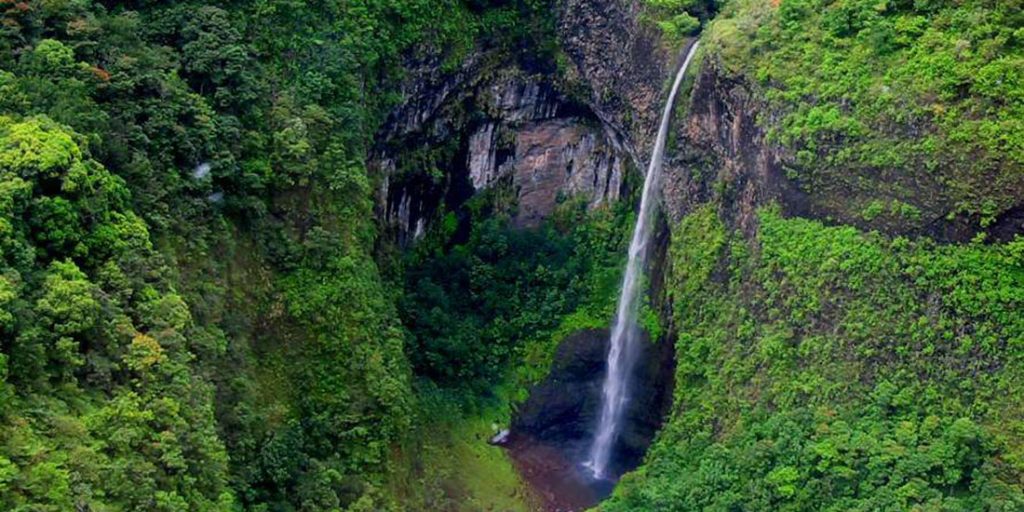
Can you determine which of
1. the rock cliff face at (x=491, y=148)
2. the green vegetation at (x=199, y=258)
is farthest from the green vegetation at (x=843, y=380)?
the rock cliff face at (x=491, y=148)

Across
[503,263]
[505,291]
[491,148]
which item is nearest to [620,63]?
[491,148]

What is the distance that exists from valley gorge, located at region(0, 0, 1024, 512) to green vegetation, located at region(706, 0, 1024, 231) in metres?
0.06

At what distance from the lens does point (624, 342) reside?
24844 mm

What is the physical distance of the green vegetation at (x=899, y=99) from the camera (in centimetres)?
1664

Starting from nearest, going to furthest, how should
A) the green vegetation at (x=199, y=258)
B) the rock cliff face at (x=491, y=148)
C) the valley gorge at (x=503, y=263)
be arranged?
the green vegetation at (x=199, y=258) < the valley gorge at (x=503, y=263) < the rock cliff face at (x=491, y=148)

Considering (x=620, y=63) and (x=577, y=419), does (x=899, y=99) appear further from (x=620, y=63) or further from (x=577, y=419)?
(x=577, y=419)

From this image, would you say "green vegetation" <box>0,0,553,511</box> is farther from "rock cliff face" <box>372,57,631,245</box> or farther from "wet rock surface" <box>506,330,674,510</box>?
"wet rock surface" <box>506,330,674,510</box>

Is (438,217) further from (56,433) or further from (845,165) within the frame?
(56,433)

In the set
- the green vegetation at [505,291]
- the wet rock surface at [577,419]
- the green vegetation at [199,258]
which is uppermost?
the green vegetation at [199,258]

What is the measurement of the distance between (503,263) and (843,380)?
10.7 metres

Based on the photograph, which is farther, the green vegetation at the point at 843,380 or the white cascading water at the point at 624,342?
the white cascading water at the point at 624,342

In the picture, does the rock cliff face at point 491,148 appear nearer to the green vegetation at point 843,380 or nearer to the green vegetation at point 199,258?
the green vegetation at point 199,258

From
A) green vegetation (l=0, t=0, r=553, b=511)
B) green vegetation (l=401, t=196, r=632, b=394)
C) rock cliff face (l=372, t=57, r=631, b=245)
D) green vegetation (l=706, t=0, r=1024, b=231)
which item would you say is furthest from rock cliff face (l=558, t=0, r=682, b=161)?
green vegetation (l=706, t=0, r=1024, b=231)

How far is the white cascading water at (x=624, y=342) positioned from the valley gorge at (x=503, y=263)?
0.10 meters
